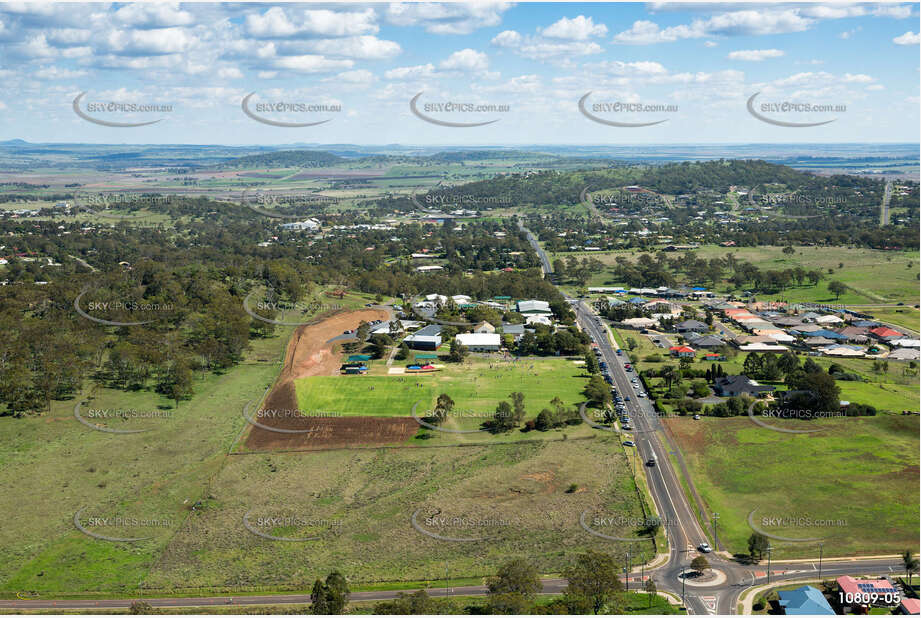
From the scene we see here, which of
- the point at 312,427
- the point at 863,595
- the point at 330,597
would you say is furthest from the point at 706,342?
the point at 330,597

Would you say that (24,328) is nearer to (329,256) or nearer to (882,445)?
(329,256)

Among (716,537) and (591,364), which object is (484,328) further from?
(716,537)

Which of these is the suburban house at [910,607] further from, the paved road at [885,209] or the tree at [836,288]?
the paved road at [885,209]

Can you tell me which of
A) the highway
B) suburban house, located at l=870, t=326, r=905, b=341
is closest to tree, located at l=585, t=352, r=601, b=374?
the highway

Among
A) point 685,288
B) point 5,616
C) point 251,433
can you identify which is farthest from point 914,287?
point 5,616

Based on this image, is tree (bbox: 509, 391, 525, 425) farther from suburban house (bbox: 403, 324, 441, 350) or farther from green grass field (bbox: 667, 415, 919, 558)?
suburban house (bbox: 403, 324, 441, 350)
